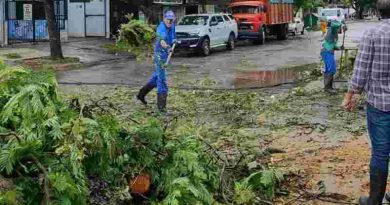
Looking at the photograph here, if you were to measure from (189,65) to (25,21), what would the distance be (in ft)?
31.7

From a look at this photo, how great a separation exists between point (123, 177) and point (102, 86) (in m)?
9.92

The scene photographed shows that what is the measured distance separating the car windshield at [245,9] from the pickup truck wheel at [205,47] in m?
7.93

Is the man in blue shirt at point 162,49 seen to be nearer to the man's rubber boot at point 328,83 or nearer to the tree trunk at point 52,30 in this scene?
the man's rubber boot at point 328,83

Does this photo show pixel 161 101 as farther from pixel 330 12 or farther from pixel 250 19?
pixel 330 12

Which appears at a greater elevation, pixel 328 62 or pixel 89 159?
pixel 328 62

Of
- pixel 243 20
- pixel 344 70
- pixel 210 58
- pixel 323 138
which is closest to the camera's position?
pixel 323 138

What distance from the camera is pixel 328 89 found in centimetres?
1313

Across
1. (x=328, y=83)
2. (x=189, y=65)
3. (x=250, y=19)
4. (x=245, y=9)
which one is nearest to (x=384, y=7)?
(x=328, y=83)

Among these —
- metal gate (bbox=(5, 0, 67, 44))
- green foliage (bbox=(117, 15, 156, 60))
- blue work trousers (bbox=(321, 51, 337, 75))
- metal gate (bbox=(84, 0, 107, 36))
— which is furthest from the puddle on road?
metal gate (bbox=(84, 0, 107, 36))

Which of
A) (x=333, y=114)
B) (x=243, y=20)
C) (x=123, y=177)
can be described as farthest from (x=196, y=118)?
(x=243, y=20)

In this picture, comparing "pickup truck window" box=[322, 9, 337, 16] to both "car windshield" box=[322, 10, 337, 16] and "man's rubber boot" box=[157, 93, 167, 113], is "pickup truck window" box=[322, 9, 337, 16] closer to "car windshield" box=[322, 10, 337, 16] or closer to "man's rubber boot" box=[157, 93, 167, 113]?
"car windshield" box=[322, 10, 337, 16]

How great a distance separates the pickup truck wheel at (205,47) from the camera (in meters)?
24.9

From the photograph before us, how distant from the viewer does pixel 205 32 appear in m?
25.2

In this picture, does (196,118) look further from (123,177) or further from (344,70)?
(344,70)
